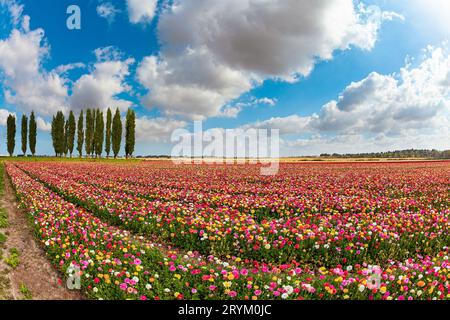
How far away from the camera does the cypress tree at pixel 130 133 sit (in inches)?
3077

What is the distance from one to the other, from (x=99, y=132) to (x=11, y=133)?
26.7 m

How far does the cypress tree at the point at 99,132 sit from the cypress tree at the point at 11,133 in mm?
24419

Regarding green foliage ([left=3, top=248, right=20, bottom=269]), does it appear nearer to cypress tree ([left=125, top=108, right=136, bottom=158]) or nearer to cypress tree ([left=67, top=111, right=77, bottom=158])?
cypress tree ([left=125, top=108, right=136, bottom=158])

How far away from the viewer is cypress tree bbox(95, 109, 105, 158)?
7631 centimetres

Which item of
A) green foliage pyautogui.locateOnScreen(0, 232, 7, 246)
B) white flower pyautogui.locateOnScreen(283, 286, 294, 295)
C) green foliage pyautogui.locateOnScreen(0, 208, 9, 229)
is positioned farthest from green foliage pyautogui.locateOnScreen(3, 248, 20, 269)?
white flower pyautogui.locateOnScreen(283, 286, 294, 295)

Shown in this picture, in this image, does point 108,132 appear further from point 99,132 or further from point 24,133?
point 24,133

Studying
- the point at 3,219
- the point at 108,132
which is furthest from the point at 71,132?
the point at 3,219

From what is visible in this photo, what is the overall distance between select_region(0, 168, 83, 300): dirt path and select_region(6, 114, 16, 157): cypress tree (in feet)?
285

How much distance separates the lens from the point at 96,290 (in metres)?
5.21

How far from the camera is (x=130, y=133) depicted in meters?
78.4

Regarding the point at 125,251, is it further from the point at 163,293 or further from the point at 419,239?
the point at 419,239

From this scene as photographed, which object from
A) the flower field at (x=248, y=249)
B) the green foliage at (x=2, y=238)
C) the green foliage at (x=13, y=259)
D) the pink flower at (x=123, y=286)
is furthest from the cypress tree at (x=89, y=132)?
the pink flower at (x=123, y=286)
